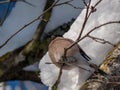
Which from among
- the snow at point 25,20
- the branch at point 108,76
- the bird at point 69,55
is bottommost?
the branch at point 108,76

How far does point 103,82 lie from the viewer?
1926 mm

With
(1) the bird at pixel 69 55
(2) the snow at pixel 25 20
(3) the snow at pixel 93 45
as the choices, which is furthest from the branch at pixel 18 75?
(1) the bird at pixel 69 55

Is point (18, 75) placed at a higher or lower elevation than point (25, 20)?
lower

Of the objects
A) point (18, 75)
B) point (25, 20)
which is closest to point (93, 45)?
point (18, 75)

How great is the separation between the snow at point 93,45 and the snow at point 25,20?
1044 millimetres

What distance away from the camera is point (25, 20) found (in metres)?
3.40

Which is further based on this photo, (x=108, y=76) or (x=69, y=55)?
(x=69, y=55)

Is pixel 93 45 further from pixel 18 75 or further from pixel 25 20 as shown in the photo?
pixel 25 20

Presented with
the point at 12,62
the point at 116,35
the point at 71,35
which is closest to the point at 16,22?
the point at 12,62

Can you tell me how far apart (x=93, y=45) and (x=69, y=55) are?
229 mm

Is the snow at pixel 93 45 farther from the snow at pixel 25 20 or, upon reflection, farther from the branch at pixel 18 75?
the snow at pixel 25 20

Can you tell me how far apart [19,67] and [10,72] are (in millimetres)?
90

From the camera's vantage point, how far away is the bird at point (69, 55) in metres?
2.01

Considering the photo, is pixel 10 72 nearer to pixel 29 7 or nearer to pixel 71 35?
pixel 29 7
